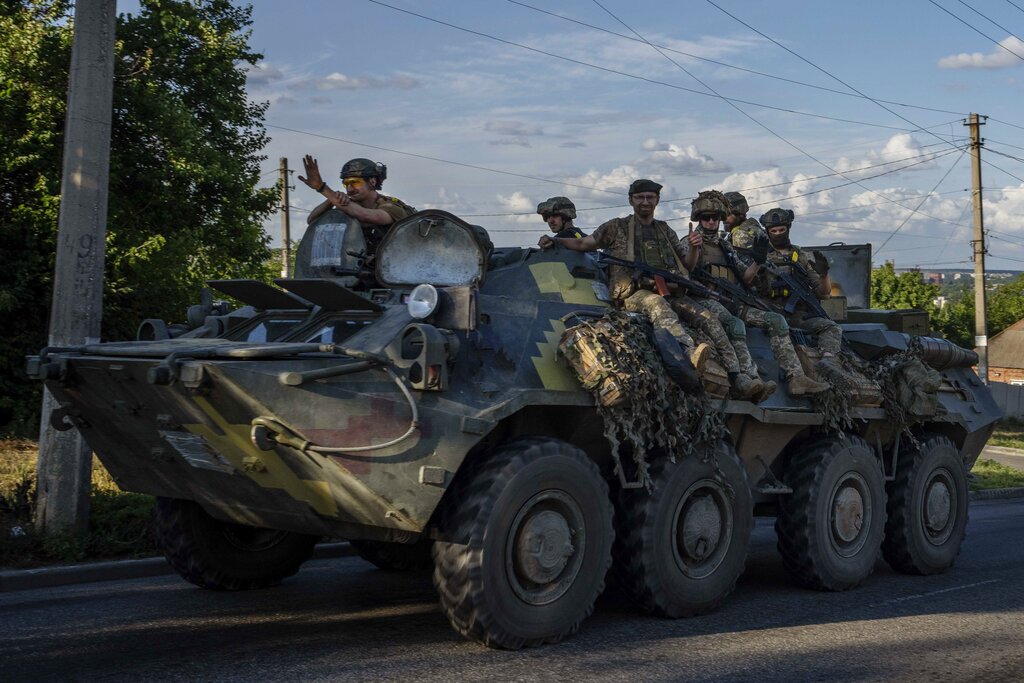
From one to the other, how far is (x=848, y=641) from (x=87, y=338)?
5.87 m

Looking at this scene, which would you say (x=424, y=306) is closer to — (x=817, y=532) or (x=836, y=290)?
(x=817, y=532)

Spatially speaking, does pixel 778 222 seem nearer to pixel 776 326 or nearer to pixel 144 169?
pixel 776 326

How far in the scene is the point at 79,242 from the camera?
9.80m

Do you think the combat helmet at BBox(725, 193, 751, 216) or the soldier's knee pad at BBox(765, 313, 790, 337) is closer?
the soldier's knee pad at BBox(765, 313, 790, 337)

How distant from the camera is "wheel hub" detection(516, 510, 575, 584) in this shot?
23.4 ft

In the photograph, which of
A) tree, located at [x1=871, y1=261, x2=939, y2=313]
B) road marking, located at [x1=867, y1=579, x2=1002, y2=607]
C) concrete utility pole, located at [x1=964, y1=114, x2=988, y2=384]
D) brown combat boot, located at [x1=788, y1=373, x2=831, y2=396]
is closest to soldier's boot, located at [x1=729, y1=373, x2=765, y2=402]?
brown combat boot, located at [x1=788, y1=373, x2=831, y2=396]

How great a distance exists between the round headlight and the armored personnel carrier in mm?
12

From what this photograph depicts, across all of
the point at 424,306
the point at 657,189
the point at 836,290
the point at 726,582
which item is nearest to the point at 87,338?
the point at 424,306

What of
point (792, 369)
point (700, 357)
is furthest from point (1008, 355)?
point (700, 357)

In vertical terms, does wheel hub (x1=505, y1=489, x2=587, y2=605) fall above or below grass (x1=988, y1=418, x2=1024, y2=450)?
below

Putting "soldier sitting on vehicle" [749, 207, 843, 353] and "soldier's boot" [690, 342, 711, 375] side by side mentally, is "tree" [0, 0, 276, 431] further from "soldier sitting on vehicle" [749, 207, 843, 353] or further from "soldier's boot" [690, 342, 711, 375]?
"soldier's boot" [690, 342, 711, 375]

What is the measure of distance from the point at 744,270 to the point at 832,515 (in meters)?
2.13

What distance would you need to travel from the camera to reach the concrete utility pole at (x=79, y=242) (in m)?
9.78

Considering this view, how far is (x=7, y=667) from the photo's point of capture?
655cm
